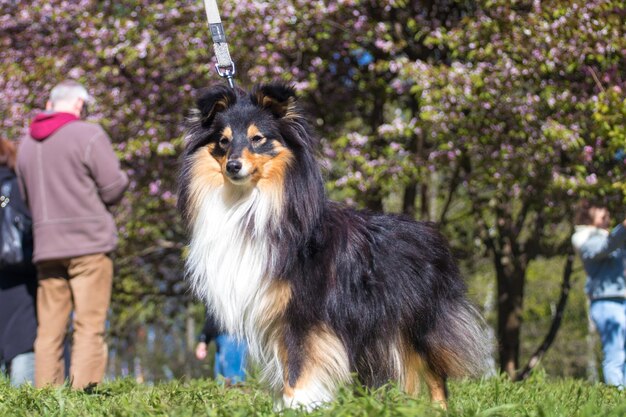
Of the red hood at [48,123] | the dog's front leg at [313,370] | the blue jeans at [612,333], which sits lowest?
the blue jeans at [612,333]

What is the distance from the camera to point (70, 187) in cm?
549

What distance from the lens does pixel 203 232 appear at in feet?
14.1

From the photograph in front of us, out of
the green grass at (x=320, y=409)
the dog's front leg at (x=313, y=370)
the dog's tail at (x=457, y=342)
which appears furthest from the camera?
the dog's tail at (x=457, y=342)

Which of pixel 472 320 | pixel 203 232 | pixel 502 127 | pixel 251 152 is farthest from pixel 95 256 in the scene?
pixel 502 127

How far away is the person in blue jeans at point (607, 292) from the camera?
6.71 meters

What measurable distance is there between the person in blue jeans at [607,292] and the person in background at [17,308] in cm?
447

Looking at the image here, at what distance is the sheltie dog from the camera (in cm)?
404

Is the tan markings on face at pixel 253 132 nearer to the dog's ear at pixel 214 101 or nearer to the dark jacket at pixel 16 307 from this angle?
the dog's ear at pixel 214 101

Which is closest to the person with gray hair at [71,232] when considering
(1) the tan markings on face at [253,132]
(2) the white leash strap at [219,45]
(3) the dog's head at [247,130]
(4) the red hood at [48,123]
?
(4) the red hood at [48,123]

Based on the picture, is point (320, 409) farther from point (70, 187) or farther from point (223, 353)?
point (223, 353)

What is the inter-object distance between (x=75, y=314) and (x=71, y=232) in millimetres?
572

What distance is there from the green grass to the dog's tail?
0.19 m

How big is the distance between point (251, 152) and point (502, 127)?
15.2 ft

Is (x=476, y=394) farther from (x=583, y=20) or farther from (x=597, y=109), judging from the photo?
(x=583, y=20)
